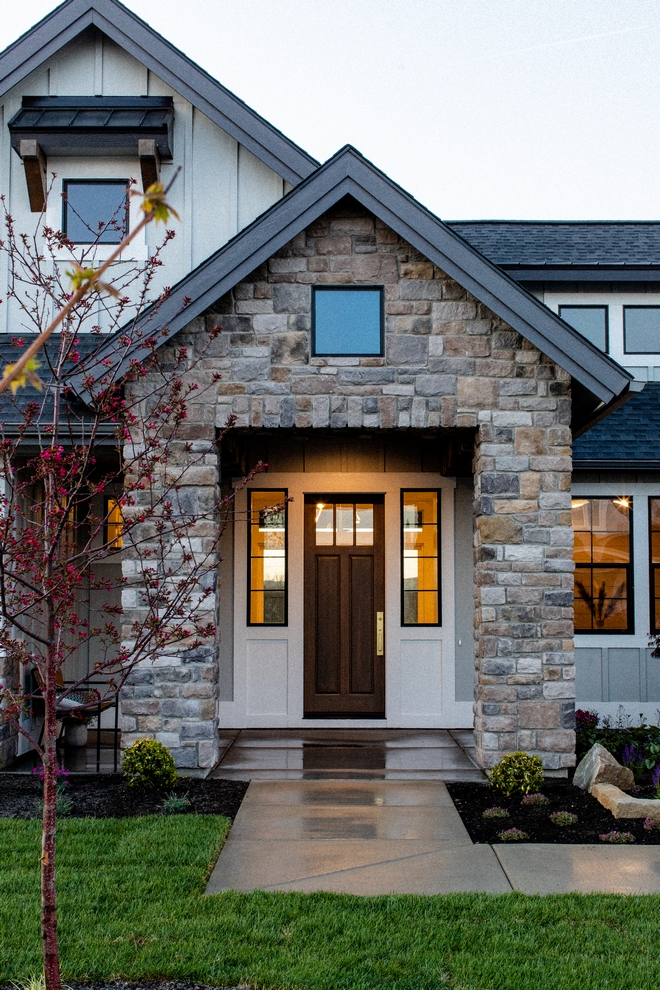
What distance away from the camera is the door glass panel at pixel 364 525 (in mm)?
10984

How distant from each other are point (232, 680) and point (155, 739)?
268 centimetres

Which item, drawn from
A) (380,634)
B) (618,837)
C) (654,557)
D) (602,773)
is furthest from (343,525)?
(618,837)

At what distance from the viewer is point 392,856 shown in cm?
602

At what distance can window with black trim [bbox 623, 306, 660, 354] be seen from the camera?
1184 centimetres

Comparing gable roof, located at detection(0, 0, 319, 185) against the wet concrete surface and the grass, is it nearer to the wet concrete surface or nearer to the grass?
the wet concrete surface

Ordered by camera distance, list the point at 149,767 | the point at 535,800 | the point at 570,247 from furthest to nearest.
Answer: the point at 570,247 < the point at 149,767 < the point at 535,800

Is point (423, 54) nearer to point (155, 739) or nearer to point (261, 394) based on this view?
point (261, 394)

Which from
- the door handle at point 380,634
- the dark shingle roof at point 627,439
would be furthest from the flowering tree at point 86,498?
the dark shingle roof at point 627,439

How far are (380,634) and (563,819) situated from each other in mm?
4290

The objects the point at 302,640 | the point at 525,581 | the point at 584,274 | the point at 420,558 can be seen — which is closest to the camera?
the point at 525,581

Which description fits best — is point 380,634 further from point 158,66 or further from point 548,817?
point 158,66

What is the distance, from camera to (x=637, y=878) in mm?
5590

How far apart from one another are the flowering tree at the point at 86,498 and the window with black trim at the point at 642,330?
5879 millimetres

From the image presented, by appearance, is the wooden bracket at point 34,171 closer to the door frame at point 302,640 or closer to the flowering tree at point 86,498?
the flowering tree at point 86,498
